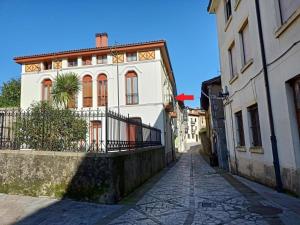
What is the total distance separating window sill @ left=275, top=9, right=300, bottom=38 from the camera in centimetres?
585

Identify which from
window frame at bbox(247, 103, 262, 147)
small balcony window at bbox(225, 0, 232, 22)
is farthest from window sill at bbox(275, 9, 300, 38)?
small balcony window at bbox(225, 0, 232, 22)

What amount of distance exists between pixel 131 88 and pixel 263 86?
499 inches

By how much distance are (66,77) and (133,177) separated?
11.3 meters

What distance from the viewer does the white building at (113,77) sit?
755 inches

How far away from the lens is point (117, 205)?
642 cm

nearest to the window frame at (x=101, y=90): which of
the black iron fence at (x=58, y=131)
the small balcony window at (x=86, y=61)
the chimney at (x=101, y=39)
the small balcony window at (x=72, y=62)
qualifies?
the small balcony window at (x=86, y=61)

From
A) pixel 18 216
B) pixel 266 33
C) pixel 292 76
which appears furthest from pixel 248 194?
pixel 18 216

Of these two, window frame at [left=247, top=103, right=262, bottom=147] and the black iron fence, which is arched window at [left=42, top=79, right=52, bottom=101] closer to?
the black iron fence

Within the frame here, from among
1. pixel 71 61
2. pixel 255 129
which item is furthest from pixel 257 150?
pixel 71 61

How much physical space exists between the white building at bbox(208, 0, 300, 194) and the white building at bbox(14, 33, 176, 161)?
7366mm

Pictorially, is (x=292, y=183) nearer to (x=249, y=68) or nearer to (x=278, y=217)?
(x=278, y=217)

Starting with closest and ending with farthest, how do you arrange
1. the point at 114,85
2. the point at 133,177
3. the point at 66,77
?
the point at 133,177
the point at 66,77
the point at 114,85

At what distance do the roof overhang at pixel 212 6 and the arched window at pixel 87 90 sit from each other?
1013 centimetres

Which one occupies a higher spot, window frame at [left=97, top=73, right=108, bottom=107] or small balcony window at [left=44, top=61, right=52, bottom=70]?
small balcony window at [left=44, top=61, right=52, bottom=70]
